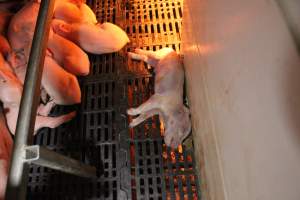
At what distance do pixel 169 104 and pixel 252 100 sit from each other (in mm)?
683

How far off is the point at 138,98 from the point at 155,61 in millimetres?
178

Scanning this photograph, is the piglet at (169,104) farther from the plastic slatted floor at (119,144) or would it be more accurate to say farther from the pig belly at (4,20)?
the pig belly at (4,20)

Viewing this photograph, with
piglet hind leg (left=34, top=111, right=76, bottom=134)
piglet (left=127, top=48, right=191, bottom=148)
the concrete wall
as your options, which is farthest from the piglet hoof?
the concrete wall

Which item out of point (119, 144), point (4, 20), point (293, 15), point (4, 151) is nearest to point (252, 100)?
point (293, 15)

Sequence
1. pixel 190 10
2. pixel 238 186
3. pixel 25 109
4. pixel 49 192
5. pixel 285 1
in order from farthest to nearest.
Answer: pixel 49 192 → pixel 190 10 → pixel 25 109 → pixel 238 186 → pixel 285 1

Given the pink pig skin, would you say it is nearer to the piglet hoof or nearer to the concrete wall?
the piglet hoof

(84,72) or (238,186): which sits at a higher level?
(238,186)

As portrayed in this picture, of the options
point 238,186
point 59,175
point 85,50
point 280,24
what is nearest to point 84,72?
point 85,50

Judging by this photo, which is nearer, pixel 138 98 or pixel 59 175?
pixel 59 175

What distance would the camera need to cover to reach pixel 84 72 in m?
1.24

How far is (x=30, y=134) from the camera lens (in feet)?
1.87

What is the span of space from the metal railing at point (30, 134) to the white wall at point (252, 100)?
361 millimetres

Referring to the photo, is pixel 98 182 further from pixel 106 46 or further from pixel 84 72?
pixel 106 46

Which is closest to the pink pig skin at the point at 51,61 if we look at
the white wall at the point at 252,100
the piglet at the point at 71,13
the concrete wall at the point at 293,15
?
the piglet at the point at 71,13
